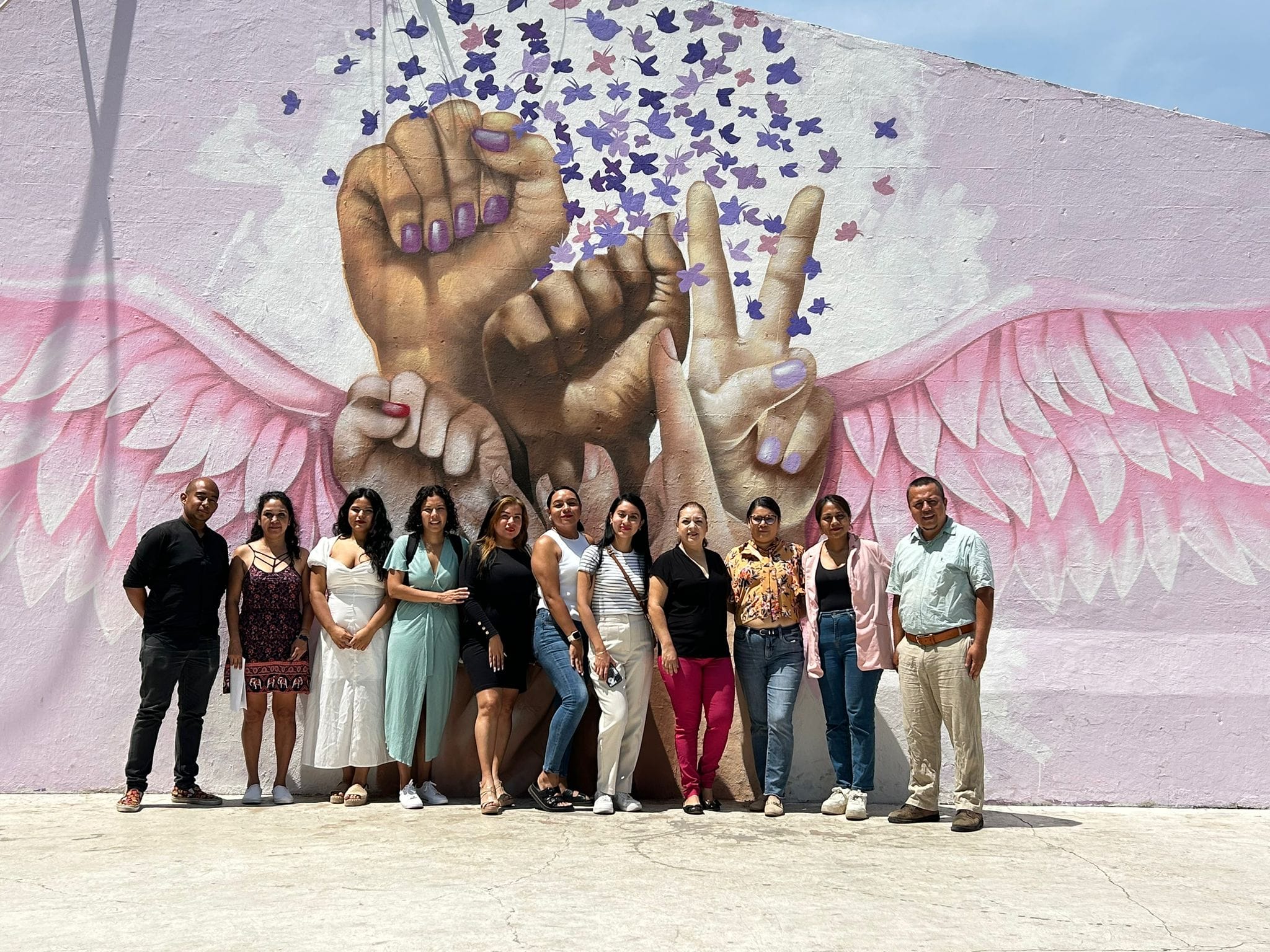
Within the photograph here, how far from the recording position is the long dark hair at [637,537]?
5.31 m

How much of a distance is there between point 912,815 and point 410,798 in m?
2.34

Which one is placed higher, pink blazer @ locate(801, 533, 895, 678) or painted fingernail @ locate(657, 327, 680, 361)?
painted fingernail @ locate(657, 327, 680, 361)

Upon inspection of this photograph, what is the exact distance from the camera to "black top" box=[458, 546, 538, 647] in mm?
5250


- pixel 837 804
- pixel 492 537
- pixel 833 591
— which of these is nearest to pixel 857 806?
pixel 837 804

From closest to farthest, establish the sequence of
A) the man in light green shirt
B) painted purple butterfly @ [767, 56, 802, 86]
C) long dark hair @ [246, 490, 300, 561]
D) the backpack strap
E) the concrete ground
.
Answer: the concrete ground
the man in light green shirt
the backpack strap
long dark hair @ [246, 490, 300, 561]
painted purple butterfly @ [767, 56, 802, 86]

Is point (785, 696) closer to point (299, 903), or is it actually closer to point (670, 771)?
point (670, 771)

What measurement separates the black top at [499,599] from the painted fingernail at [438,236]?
1662mm

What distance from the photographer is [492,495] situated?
5715mm

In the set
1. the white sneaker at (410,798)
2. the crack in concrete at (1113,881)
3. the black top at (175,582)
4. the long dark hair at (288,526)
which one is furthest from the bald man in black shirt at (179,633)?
the crack in concrete at (1113,881)

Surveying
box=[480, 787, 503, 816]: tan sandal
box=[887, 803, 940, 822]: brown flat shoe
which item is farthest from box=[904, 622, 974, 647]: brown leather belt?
box=[480, 787, 503, 816]: tan sandal

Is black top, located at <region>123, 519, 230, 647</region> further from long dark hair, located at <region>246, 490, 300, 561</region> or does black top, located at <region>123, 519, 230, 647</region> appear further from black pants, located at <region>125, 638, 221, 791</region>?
long dark hair, located at <region>246, 490, 300, 561</region>

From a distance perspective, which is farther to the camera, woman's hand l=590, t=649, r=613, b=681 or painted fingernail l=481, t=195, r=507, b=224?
painted fingernail l=481, t=195, r=507, b=224

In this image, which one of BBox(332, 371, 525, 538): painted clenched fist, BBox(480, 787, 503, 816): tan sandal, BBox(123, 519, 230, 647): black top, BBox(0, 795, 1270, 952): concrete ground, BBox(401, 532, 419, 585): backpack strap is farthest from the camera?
BBox(332, 371, 525, 538): painted clenched fist

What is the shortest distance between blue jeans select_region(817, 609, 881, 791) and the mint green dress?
182 centimetres
